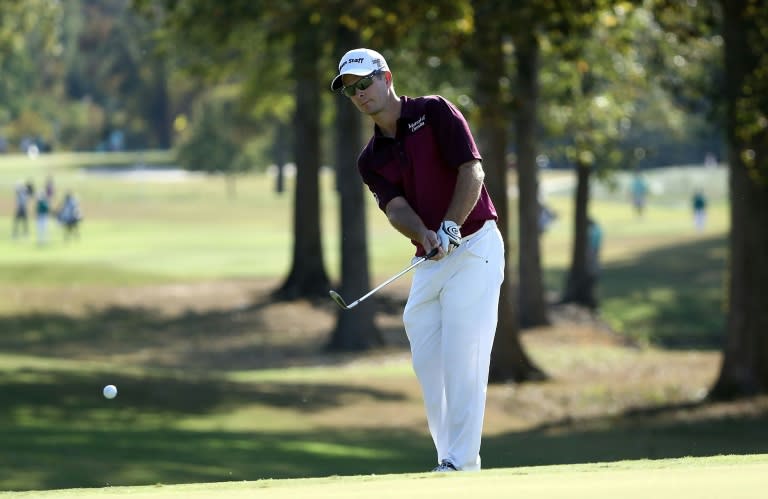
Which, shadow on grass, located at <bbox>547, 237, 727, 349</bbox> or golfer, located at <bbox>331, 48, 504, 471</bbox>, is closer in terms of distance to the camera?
golfer, located at <bbox>331, 48, 504, 471</bbox>

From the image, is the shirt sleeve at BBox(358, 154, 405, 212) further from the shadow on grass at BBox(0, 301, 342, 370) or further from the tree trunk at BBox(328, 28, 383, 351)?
the shadow on grass at BBox(0, 301, 342, 370)

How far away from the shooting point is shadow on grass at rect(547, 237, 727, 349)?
1489 inches

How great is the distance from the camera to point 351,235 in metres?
29.2

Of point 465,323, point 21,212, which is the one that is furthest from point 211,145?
point 465,323

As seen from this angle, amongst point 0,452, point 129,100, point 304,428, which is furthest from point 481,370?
point 129,100

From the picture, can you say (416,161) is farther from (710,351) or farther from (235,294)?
(235,294)

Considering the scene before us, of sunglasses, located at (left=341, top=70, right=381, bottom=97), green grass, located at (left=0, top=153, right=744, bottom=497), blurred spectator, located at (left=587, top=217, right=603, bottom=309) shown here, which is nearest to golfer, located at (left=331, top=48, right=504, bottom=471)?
sunglasses, located at (left=341, top=70, right=381, bottom=97)

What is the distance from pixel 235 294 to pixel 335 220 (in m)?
32.5

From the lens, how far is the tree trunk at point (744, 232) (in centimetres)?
1984

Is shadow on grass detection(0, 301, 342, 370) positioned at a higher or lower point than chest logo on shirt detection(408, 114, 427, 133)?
lower

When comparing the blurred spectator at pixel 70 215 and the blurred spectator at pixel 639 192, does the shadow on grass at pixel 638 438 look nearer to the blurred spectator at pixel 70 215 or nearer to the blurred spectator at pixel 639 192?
the blurred spectator at pixel 70 215

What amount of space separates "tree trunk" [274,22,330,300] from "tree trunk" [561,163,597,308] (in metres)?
6.52

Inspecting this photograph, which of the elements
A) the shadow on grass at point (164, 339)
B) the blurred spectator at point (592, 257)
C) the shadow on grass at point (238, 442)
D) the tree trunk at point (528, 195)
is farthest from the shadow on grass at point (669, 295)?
the shadow on grass at point (238, 442)

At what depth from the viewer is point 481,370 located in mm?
8578
